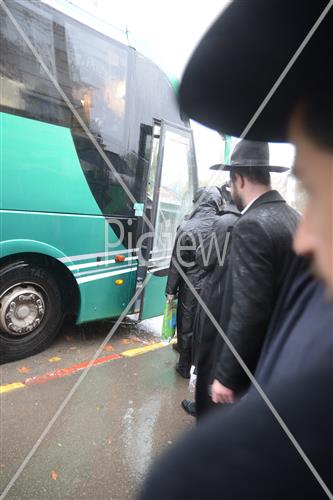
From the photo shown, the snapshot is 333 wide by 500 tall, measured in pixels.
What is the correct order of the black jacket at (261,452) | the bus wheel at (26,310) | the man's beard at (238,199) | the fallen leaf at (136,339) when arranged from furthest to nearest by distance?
the fallen leaf at (136,339) → the bus wheel at (26,310) → the man's beard at (238,199) → the black jacket at (261,452)

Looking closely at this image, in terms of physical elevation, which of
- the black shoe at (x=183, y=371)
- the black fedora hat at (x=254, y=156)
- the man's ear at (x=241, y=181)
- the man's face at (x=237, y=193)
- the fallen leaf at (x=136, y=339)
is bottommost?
the fallen leaf at (x=136, y=339)

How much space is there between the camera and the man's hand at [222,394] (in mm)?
1805

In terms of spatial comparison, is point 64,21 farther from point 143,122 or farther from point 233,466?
point 233,466

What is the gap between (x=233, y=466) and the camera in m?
0.49

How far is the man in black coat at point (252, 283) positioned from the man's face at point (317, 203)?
41.8 inches

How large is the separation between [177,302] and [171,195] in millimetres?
1440

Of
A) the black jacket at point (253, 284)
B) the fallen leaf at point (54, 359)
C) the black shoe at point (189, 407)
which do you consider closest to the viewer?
the black jacket at point (253, 284)

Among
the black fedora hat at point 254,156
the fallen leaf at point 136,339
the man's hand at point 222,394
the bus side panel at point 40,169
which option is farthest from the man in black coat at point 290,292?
the fallen leaf at point 136,339

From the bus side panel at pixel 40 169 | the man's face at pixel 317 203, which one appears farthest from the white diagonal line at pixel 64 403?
the man's face at pixel 317 203

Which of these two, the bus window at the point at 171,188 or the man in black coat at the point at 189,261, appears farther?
the bus window at the point at 171,188

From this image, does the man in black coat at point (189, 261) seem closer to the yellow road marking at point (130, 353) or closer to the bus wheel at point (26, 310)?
the yellow road marking at point (130, 353)

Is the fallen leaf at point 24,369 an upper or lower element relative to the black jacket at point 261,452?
lower

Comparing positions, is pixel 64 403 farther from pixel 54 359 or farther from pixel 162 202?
pixel 162 202

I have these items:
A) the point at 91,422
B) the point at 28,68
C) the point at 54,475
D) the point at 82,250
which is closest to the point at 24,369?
the point at 91,422
